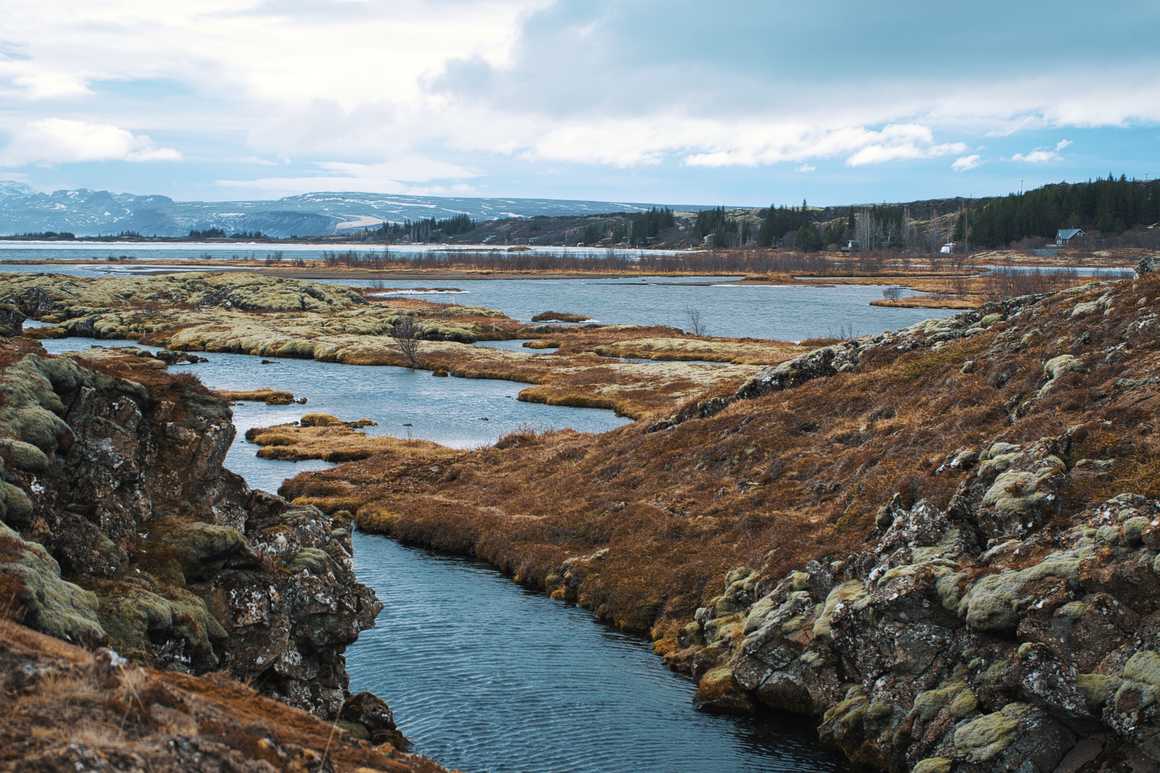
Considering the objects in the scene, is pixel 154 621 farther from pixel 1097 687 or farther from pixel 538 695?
pixel 1097 687

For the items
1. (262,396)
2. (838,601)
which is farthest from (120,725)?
(262,396)

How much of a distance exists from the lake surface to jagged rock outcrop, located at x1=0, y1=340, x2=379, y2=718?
503 centimetres

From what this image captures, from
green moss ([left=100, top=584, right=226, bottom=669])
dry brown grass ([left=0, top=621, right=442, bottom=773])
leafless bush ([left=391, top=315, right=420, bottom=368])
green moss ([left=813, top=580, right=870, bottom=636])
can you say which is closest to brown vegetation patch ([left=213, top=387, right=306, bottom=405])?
leafless bush ([left=391, top=315, right=420, bottom=368])

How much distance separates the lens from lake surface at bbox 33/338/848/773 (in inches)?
1271

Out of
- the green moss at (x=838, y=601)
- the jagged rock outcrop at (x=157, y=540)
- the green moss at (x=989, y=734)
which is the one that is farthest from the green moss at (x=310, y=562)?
the green moss at (x=989, y=734)

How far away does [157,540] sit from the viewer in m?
27.3

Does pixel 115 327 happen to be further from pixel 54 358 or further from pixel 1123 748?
pixel 1123 748

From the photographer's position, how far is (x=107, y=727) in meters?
13.3

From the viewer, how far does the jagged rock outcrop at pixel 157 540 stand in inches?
883

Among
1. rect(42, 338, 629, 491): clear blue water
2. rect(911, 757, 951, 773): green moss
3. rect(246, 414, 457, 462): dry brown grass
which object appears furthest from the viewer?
rect(42, 338, 629, 491): clear blue water

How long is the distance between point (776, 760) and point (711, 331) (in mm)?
132392

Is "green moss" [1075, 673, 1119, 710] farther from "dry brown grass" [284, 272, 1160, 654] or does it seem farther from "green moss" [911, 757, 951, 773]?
"dry brown grass" [284, 272, 1160, 654]

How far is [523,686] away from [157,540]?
596 inches

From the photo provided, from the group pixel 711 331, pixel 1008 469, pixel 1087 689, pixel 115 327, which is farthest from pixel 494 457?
pixel 115 327
